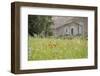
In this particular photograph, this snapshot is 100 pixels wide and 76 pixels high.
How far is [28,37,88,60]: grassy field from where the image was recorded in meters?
1.84

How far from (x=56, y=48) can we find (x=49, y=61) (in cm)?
12

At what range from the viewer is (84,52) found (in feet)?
6.67

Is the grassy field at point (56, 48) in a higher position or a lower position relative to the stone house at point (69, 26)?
lower

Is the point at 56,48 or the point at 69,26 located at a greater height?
the point at 69,26

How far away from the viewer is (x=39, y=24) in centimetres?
185

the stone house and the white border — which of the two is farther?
the stone house

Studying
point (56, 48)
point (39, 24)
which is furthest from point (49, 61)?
point (39, 24)

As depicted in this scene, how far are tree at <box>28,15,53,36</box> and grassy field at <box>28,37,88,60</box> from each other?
0.06 meters

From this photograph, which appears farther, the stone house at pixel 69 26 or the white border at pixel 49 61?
the stone house at pixel 69 26

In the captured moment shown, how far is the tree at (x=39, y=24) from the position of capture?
182cm

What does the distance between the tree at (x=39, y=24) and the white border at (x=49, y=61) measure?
32 millimetres

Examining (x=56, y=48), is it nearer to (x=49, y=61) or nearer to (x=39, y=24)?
(x=49, y=61)

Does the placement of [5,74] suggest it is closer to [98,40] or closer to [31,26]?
[31,26]

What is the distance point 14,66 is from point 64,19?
0.55 metres
